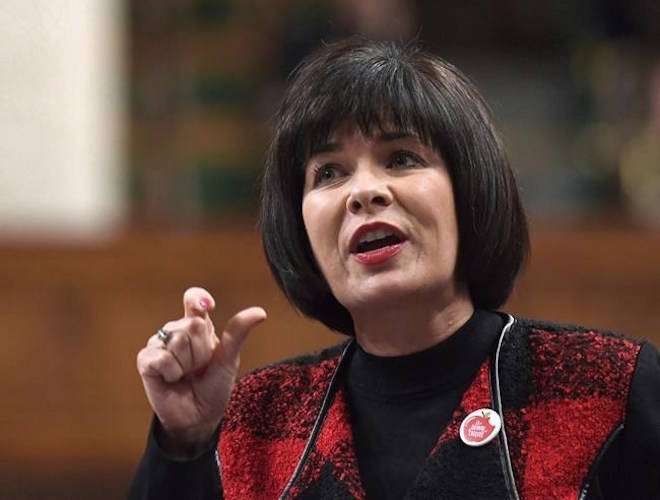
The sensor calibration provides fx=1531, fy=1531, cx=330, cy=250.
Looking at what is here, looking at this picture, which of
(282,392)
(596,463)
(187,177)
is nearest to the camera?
(596,463)

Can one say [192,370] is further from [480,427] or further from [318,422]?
[480,427]

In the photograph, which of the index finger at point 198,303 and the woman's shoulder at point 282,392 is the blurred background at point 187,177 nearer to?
the woman's shoulder at point 282,392

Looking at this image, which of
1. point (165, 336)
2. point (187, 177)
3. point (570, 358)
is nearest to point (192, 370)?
point (165, 336)

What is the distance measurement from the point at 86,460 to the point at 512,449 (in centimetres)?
235

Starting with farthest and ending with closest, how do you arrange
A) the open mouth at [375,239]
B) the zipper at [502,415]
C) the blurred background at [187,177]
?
the blurred background at [187,177] → the open mouth at [375,239] → the zipper at [502,415]

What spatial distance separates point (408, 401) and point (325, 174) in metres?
0.27

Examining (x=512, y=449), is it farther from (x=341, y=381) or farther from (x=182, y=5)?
(x=182, y=5)

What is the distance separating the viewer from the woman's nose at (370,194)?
167 cm

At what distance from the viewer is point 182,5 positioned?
19.6 feet

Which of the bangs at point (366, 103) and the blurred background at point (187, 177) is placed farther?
the blurred background at point (187, 177)

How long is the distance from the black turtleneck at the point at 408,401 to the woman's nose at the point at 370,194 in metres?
0.18

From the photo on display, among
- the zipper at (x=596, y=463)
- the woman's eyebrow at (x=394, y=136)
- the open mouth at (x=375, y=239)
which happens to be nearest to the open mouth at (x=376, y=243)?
the open mouth at (x=375, y=239)

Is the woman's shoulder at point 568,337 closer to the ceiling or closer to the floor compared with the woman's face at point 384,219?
closer to the floor

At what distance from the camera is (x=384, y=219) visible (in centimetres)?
167
